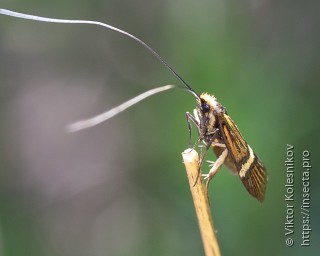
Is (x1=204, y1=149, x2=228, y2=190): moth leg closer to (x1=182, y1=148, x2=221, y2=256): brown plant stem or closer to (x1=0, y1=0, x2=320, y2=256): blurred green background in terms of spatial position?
(x1=182, y1=148, x2=221, y2=256): brown plant stem

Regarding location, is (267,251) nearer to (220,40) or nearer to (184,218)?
(184,218)

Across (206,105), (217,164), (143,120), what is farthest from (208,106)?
(143,120)

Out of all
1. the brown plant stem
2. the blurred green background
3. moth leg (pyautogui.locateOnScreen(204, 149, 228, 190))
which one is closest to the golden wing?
moth leg (pyautogui.locateOnScreen(204, 149, 228, 190))

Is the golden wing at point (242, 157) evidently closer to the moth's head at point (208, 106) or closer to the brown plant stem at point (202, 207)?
the moth's head at point (208, 106)

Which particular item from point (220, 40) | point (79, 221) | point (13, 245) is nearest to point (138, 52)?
point (220, 40)

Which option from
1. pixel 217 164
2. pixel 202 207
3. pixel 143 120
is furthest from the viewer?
pixel 143 120

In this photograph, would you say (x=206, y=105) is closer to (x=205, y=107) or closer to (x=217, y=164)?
(x=205, y=107)
